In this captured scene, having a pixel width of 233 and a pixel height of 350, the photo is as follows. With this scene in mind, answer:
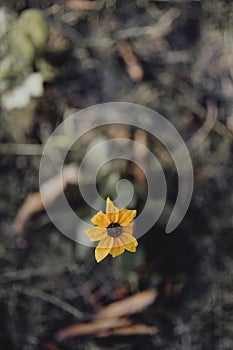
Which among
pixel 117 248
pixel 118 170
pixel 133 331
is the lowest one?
pixel 133 331

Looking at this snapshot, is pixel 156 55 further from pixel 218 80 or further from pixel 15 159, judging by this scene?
pixel 15 159

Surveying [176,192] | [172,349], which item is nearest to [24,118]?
[176,192]

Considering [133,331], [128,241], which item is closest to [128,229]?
[128,241]

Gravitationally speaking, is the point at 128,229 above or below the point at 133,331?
above

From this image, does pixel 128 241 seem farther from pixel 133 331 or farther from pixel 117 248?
pixel 133 331

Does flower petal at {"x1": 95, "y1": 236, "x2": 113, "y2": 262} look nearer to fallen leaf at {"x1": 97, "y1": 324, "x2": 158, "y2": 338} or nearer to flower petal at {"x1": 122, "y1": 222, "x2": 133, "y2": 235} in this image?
flower petal at {"x1": 122, "y1": 222, "x2": 133, "y2": 235}

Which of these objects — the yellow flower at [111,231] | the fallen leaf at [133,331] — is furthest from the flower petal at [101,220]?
the fallen leaf at [133,331]

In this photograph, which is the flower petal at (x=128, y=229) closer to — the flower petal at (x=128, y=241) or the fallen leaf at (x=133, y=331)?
the flower petal at (x=128, y=241)

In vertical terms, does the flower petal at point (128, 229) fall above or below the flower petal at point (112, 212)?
below
